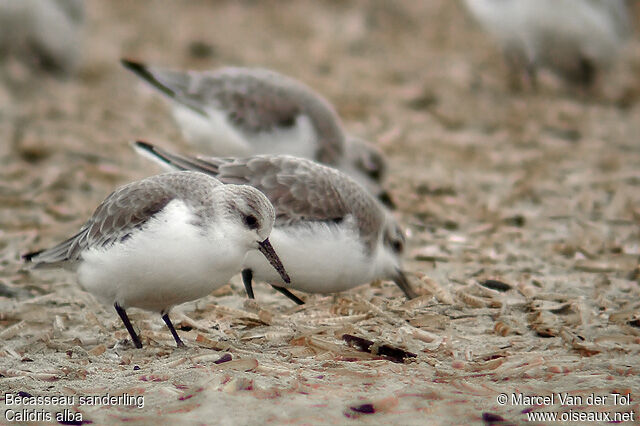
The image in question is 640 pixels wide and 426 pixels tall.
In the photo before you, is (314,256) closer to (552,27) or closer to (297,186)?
(297,186)

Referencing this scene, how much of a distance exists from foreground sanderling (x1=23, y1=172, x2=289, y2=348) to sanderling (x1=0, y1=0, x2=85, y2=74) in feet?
22.4

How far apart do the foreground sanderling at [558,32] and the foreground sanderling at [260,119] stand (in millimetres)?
4293

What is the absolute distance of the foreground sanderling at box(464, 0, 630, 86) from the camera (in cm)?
1138

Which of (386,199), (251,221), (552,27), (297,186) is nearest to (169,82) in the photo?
(386,199)

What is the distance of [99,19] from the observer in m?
14.0

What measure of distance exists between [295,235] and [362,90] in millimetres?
6322

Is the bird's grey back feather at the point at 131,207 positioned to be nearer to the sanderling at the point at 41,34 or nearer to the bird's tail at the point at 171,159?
the bird's tail at the point at 171,159

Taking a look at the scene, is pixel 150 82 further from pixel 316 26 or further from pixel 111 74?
pixel 316 26

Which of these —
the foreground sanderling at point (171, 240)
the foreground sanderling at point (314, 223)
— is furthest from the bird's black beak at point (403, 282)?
the foreground sanderling at point (171, 240)

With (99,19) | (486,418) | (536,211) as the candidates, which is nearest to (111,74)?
(99,19)

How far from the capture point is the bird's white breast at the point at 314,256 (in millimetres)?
5484

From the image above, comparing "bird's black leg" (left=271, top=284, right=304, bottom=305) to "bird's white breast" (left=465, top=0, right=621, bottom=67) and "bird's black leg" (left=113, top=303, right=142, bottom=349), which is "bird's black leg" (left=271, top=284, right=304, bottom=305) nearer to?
"bird's black leg" (left=113, top=303, right=142, bottom=349)

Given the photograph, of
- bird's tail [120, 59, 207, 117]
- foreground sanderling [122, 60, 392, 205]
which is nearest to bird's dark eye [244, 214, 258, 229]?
foreground sanderling [122, 60, 392, 205]

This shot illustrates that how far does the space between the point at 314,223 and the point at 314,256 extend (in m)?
0.21
